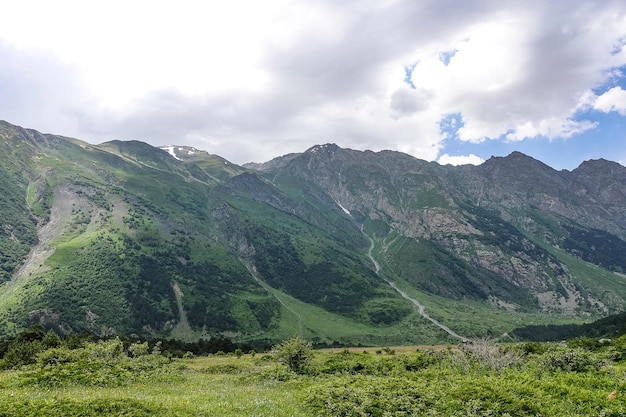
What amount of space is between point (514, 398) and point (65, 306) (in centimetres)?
23006

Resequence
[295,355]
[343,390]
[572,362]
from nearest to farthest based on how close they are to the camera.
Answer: [343,390] → [572,362] → [295,355]

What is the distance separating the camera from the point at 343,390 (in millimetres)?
22312

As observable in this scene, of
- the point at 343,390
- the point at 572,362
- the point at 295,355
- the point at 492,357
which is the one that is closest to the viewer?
the point at 343,390

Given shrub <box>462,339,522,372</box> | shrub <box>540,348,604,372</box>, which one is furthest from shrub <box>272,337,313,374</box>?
shrub <box>540,348,604,372</box>

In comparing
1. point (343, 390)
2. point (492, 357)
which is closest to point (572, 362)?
point (492, 357)

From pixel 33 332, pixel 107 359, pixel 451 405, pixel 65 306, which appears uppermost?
pixel 451 405

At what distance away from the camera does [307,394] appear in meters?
23.3

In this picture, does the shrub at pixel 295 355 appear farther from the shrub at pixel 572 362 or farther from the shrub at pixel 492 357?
the shrub at pixel 572 362

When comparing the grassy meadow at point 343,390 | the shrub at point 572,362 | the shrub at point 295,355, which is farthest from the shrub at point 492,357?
the shrub at point 295,355

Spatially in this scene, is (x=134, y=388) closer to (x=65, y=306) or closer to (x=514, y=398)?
(x=514, y=398)

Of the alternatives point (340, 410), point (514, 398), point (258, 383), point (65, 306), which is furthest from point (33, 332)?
point (65, 306)

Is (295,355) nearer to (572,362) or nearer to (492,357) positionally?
(492,357)

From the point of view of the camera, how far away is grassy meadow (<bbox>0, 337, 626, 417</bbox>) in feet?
57.1

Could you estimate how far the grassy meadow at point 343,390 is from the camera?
17.4m
